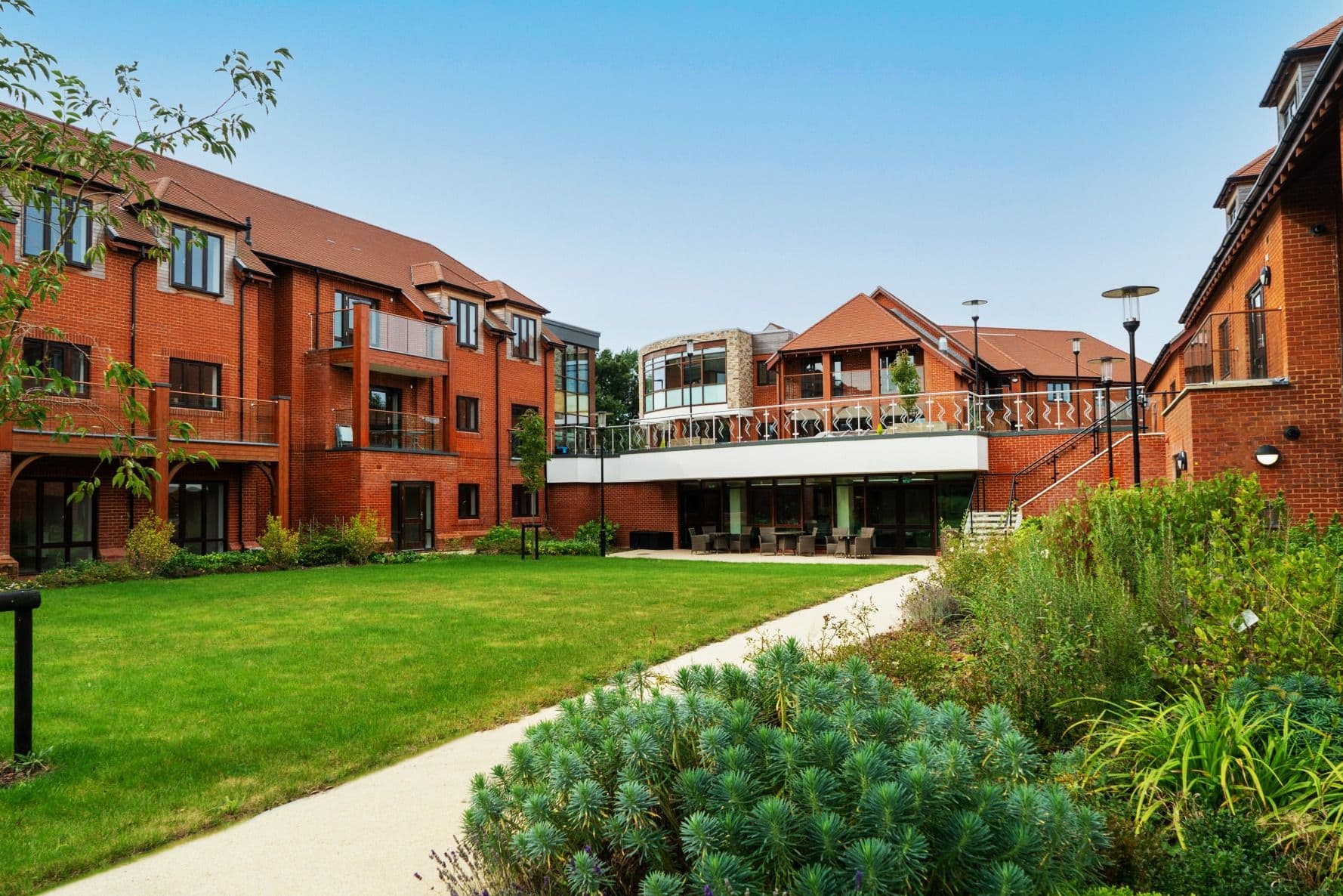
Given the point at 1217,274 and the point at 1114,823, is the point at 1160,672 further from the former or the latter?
the point at 1217,274

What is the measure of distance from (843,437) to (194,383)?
17321 millimetres

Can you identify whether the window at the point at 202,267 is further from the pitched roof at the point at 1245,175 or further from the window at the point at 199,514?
the pitched roof at the point at 1245,175

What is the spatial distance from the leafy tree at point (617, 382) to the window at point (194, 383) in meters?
40.4

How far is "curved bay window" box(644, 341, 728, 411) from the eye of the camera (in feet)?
116

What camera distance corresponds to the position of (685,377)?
36219mm

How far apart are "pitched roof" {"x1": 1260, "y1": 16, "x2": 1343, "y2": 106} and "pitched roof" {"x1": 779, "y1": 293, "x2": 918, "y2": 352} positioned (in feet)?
47.3

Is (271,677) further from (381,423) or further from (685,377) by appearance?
(685,377)

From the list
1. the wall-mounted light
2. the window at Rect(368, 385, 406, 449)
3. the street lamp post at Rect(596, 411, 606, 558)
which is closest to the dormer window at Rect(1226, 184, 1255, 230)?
the wall-mounted light

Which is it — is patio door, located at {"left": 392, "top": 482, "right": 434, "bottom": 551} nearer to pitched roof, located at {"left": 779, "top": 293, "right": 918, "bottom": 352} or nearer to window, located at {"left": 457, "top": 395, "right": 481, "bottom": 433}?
window, located at {"left": 457, "top": 395, "right": 481, "bottom": 433}

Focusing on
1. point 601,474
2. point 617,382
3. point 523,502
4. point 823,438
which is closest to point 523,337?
point 523,502

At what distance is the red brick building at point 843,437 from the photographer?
77.2ft

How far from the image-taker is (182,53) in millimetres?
6348

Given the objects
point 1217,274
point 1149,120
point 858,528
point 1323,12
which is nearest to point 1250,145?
point 1217,274

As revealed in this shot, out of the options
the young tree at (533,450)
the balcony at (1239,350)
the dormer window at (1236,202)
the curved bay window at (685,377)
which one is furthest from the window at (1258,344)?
the curved bay window at (685,377)
